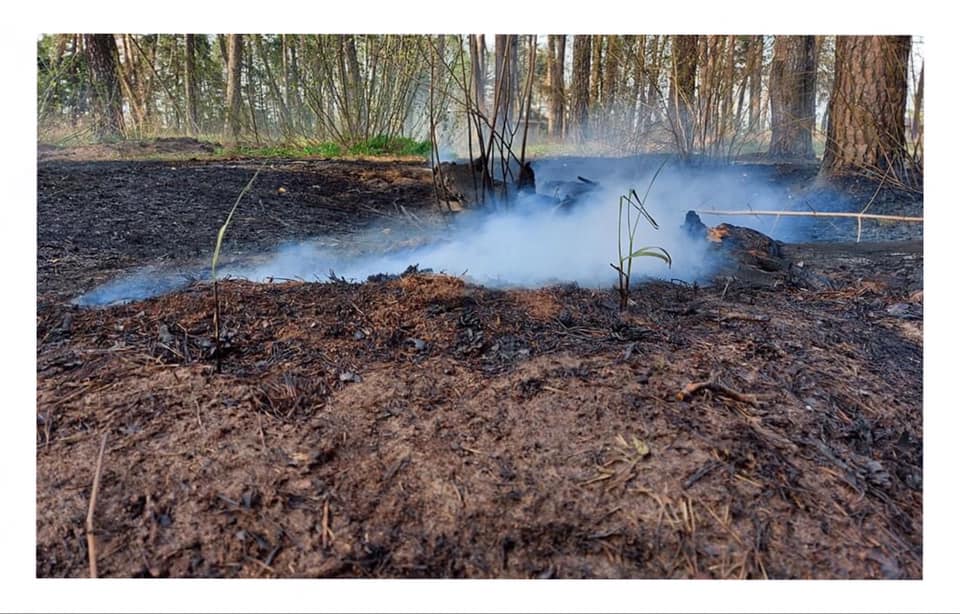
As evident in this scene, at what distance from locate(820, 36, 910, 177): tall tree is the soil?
3.24 feet

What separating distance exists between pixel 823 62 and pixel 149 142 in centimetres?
349

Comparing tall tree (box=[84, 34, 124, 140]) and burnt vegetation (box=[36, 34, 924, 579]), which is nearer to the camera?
burnt vegetation (box=[36, 34, 924, 579])

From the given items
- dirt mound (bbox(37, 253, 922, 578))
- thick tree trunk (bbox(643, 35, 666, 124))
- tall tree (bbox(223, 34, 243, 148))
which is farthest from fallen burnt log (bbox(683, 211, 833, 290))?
tall tree (bbox(223, 34, 243, 148))

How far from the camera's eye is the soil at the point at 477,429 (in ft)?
4.04

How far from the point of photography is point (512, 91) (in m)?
2.81

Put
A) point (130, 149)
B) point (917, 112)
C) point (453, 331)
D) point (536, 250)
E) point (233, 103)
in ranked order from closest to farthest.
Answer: point (453, 331) → point (917, 112) → point (536, 250) → point (130, 149) → point (233, 103)

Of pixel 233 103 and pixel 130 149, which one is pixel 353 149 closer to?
pixel 233 103

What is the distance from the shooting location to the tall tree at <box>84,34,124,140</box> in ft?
7.03

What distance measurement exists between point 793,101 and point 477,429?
138 inches

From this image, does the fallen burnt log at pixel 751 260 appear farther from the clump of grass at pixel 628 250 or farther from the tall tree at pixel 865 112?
the tall tree at pixel 865 112

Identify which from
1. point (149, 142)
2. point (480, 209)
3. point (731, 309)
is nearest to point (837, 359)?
point (731, 309)

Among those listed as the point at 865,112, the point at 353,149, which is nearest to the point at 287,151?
the point at 353,149

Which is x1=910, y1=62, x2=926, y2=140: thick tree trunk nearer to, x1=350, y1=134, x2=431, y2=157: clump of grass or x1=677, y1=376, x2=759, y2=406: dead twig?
x1=677, y1=376, x2=759, y2=406: dead twig

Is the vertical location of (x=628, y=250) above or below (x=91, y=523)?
above
